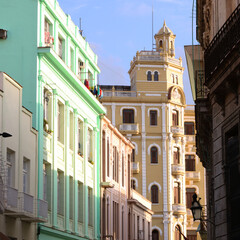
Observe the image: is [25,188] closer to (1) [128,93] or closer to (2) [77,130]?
(2) [77,130]

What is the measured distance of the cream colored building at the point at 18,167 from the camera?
29.5 meters

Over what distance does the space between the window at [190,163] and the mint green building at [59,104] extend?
144 feet

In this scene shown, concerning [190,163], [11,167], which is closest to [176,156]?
[190,163]

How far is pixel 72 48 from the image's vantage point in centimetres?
4356

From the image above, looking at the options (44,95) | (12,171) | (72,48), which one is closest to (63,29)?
(72,48)

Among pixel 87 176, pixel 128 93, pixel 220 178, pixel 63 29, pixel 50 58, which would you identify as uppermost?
pixel 128 93

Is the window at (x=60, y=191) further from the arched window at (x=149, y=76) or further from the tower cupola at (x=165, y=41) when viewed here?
the tower cupola at (x=165, y=41)

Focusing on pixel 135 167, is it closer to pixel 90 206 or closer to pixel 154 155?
pixel 154 155

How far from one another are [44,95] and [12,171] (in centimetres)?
716

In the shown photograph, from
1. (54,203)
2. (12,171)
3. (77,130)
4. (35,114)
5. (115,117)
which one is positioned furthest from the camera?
(115,117)

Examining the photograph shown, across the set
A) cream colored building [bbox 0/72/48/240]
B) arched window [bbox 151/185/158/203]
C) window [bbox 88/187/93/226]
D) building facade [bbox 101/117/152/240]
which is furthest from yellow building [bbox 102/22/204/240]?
cream colored building [bbox 0/72/48/240]

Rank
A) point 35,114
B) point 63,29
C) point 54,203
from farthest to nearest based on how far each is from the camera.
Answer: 1. point 63,29
2. point 54,203
3. point 35,114

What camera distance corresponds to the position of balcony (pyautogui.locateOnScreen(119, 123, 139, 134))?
85.0 m

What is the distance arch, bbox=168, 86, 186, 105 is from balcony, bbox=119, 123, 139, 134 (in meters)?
4.68
